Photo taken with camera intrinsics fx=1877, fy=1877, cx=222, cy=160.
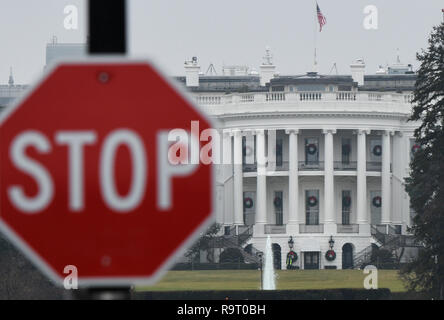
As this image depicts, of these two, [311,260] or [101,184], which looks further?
[311,260]

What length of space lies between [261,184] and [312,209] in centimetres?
511

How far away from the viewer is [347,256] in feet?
439

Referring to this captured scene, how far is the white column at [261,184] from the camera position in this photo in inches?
5384

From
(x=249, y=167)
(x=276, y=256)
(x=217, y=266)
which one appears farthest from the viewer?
(x=249, y=167)

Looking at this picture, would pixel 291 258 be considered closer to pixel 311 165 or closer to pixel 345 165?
pixel 311 165

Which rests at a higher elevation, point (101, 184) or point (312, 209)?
point (101, 184)

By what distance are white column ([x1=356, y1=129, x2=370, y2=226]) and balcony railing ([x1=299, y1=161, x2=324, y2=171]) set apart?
3.00 meters

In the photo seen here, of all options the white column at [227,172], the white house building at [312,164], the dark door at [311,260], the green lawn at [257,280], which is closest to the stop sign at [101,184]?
the green lawn at [257,280]

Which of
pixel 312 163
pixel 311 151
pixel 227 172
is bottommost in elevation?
pixel 227 172

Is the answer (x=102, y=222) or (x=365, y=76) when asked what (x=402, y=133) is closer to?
(x=365, y=76)

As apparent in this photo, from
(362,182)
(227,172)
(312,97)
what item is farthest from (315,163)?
(227,172)

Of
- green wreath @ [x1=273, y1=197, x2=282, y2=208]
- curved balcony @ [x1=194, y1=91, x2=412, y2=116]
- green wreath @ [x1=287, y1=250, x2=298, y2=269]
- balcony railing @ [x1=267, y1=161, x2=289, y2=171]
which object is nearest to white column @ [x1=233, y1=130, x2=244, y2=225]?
balcony railing @ [x1=267, y1=161, x2=289, y2=171]

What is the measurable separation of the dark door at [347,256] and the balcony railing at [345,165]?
22.4ft

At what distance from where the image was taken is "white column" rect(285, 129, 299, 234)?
448 ft
